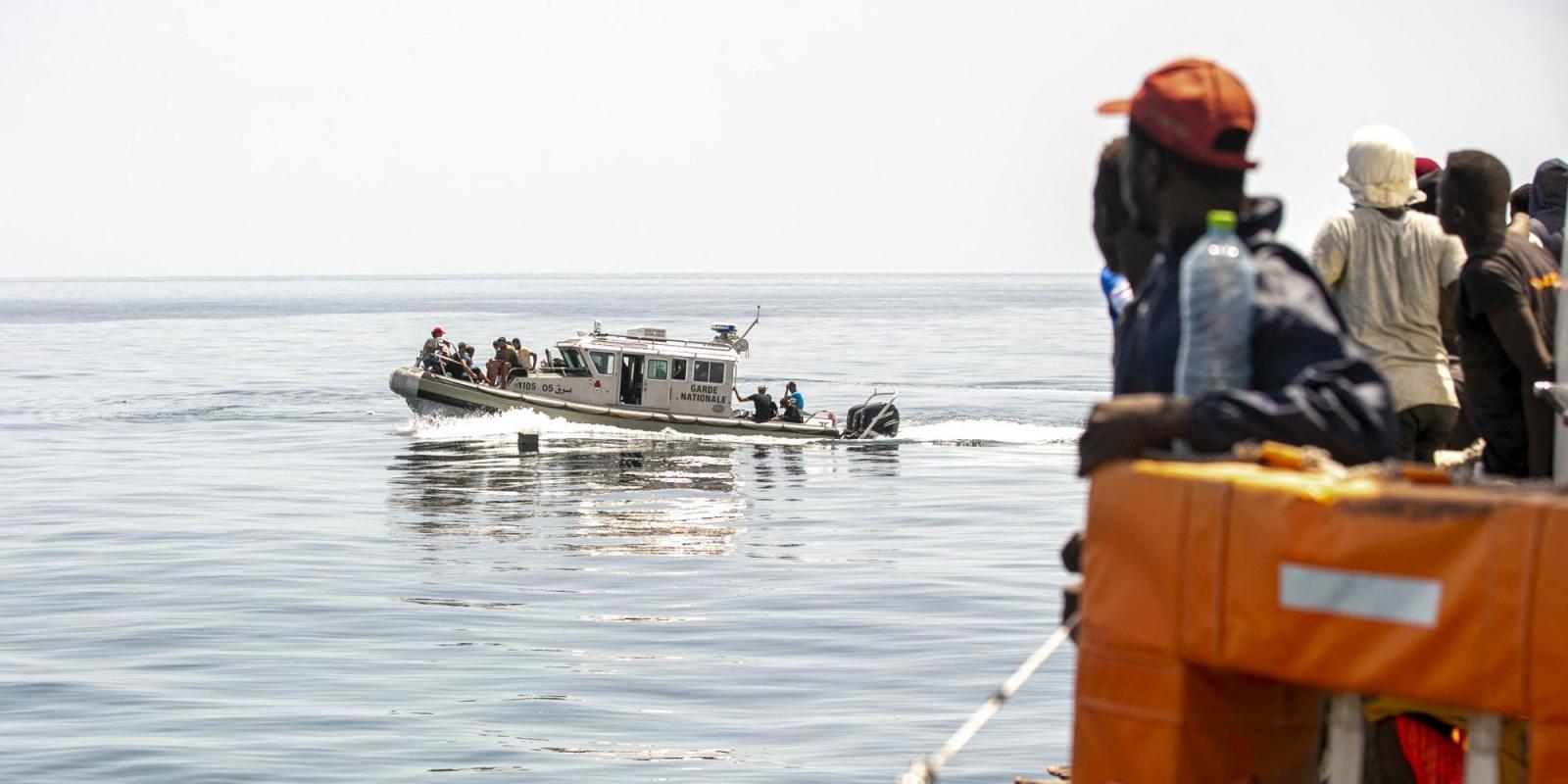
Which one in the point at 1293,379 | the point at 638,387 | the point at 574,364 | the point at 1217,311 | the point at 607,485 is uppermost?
the point at 1217,311

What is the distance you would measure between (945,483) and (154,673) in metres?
21.9

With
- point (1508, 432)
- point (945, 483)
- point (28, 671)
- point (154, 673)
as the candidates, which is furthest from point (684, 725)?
point (945, 483)

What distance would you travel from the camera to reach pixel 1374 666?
3.06m

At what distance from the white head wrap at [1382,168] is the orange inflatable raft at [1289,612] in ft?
10.1

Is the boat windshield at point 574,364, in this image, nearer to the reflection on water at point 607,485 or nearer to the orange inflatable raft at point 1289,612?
the reflection on water at point 607,485

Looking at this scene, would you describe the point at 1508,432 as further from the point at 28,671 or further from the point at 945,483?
the point at 945,483

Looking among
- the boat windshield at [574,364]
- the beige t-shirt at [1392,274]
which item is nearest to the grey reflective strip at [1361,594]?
the beige t-shirt at [1392,274]

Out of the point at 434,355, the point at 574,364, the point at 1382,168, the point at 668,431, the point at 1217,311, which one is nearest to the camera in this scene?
the point at 1217,311

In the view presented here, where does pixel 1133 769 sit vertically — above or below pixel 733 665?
above

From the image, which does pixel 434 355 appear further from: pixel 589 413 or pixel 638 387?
pixel 638 387

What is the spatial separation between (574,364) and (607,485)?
22.9 feet

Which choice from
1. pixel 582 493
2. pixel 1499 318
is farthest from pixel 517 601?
pixel 1499 318

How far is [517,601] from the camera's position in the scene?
21250mm

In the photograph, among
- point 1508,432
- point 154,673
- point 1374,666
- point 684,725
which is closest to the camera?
point 1374,666
